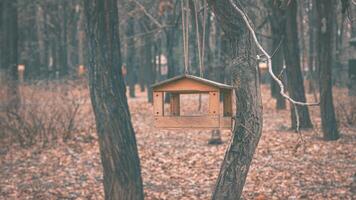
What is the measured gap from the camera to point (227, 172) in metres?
7.55

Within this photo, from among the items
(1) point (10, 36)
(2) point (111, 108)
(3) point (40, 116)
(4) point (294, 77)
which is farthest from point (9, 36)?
(2) point (111, 108)

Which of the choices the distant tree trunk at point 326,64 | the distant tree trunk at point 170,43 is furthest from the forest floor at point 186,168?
the distant tree trunk at point 170,43

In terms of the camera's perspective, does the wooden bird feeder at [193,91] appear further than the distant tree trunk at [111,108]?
No

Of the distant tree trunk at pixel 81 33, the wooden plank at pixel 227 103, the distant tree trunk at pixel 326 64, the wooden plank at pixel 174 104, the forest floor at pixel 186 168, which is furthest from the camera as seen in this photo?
the distant tree trunk at pixel 81 33

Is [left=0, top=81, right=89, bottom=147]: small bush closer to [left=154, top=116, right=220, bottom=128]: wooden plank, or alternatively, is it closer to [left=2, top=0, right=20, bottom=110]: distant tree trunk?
[left=2, top=0, right=20, bottom=110]: distant tree trunk

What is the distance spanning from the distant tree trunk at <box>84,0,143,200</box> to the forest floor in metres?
1.62

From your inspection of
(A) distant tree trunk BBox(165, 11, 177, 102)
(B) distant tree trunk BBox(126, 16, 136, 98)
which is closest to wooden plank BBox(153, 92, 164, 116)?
(B) distant tree trunk BBox(126, 16, 136, 98)

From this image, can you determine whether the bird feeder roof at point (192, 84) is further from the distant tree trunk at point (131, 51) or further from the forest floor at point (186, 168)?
the distant tree trunk at point (131, 51)

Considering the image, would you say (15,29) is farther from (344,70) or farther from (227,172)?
(344,70)

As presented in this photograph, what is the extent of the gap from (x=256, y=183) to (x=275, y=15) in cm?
792

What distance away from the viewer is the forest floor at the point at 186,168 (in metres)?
10.3

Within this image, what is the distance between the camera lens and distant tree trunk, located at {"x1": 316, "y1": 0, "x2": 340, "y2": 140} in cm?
1400

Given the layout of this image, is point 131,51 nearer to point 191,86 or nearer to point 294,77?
point 294,77

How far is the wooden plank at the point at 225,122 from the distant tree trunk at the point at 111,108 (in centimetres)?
230
